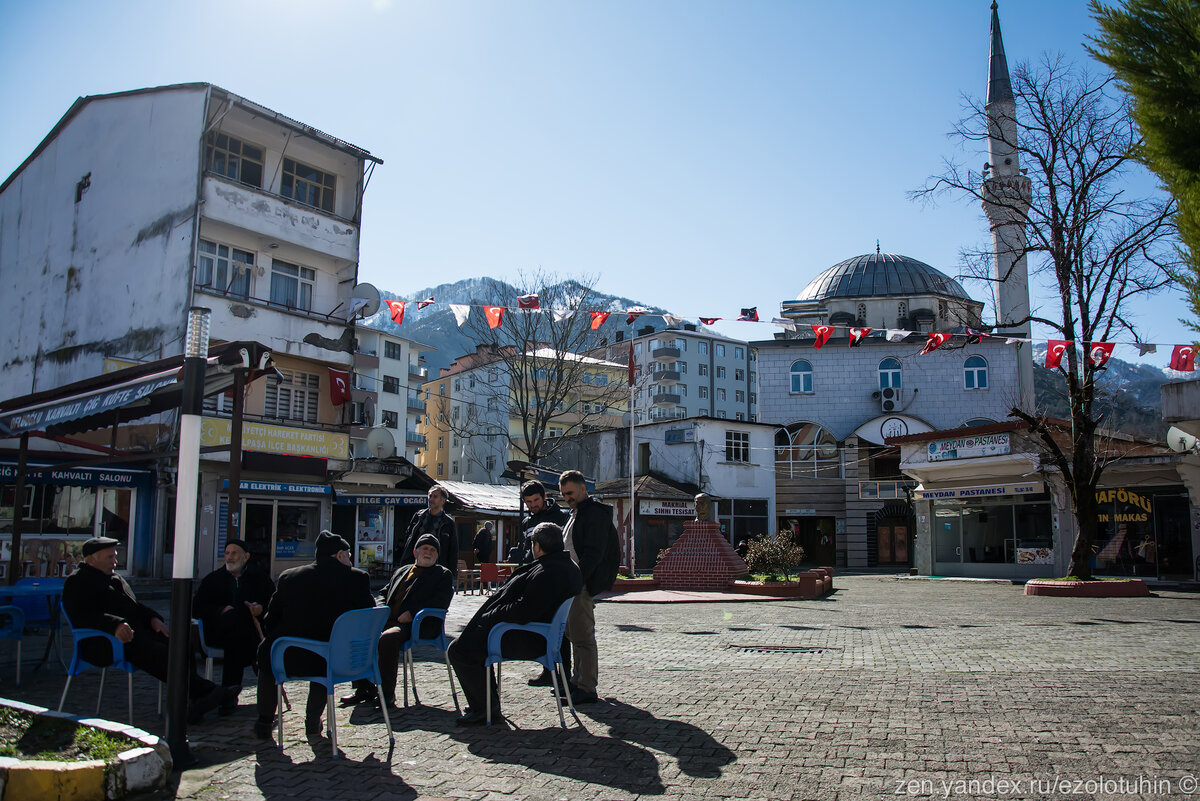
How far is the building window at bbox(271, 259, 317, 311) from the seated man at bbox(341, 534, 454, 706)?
18.3 m

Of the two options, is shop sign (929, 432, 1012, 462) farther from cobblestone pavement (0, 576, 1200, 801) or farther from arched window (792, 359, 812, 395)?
cobblestone pavement (0, 576, 1200, 801)

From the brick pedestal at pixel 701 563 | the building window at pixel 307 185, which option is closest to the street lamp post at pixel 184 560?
the brick pedestal at pixel 701 563

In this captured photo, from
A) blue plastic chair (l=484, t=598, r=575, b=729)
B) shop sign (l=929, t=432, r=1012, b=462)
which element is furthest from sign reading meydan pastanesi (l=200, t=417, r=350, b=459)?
shop sign (l=929, t=432, r=1012, b=462)

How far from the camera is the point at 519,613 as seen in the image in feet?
20.0

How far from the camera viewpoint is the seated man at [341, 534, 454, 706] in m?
6.71

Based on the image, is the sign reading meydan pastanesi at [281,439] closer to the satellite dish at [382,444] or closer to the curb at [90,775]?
the satellite dish at [382,444]

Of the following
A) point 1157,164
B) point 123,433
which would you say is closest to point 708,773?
point 1157,164

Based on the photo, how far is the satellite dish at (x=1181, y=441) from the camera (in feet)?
70.9

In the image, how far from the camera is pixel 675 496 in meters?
35.7

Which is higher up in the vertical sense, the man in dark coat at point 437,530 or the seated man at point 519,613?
the man in dark coat at point 437,530

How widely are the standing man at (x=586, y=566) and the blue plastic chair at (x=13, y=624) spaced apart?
15.3 feet

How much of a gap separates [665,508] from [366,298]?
16248mm

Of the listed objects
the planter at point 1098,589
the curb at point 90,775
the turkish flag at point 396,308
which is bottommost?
the planter at point 1098,589

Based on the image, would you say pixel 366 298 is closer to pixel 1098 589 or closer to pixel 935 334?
pixel 935 334
